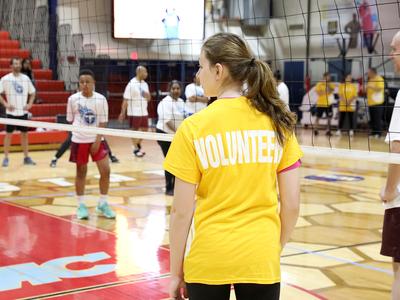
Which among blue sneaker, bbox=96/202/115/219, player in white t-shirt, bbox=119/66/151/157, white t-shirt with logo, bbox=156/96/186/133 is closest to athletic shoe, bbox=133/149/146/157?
player in white t-shirt, bbox=119/66/151/157

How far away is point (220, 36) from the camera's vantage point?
1979 millimetres

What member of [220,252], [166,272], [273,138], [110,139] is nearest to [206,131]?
[273,138]

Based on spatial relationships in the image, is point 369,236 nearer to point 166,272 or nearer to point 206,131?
point 166,272

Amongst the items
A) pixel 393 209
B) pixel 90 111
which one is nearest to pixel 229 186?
pixel 393 209

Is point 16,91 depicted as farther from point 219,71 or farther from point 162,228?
point 219,71

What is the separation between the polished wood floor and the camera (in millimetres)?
4160

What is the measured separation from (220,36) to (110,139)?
12.1 meters

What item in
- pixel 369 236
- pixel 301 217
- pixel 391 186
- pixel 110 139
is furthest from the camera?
pixel 110 139

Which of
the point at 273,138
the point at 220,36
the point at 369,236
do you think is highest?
the point at 220,36

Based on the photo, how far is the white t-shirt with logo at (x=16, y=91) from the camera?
9930 mm

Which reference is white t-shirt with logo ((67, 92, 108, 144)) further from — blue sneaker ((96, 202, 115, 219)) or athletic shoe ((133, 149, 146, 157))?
athletic shoe ((133, 149, 146, 157))

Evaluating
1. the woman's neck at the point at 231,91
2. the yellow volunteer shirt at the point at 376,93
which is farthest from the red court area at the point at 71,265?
the yellow volunteer shirt at the point at 376,93

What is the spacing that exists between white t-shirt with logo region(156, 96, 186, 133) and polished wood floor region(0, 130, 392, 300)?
0.81 meters

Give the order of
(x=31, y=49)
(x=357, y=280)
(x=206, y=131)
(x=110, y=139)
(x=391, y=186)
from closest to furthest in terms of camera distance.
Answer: (x=206, y=131)
(x=391, y=186)
(x=357, y=280)
(x=110, y=139)
(x=31, y=49)
